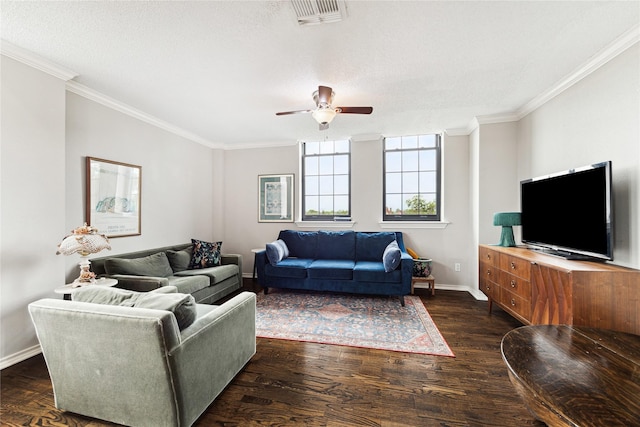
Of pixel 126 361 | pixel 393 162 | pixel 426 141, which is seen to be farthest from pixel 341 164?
pixel 126 361

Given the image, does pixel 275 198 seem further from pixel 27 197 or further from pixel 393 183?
pixel 27 197

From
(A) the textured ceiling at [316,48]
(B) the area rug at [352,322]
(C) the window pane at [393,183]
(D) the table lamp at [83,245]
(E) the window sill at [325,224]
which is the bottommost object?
(B) the area rug at [352,322]

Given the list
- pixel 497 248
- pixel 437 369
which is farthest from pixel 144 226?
pixel 497 248

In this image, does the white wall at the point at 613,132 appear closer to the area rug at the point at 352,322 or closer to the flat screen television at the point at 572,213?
the flat screen television at the point at 572,213

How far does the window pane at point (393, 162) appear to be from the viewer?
4.50m

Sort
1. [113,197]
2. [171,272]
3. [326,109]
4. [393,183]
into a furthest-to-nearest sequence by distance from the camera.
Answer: [393,183], [171,272], [113,197], [326,109]

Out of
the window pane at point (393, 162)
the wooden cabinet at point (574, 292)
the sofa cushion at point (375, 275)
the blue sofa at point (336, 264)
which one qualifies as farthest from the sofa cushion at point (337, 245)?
the wooden cabinet at point (574, 292)

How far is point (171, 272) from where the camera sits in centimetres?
339

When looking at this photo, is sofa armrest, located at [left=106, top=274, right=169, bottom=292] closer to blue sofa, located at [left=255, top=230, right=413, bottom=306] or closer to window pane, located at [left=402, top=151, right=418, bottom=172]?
blue sofa, located at [left=255, top=230, right=413, bottom=306]

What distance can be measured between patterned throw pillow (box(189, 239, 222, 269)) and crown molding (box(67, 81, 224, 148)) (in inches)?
69.3

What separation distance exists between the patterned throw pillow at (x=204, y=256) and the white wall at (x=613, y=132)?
4335 millimetres

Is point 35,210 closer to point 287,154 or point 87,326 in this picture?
point 87,326

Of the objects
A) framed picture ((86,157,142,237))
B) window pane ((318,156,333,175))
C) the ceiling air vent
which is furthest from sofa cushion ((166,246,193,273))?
the ceiling air vent

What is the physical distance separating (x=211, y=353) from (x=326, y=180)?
3.59 metres
